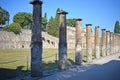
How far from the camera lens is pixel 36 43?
510 inches

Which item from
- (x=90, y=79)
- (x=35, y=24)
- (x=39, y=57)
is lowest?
(x=90, y=79)

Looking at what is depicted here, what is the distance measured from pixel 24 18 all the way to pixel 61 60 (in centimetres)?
7292

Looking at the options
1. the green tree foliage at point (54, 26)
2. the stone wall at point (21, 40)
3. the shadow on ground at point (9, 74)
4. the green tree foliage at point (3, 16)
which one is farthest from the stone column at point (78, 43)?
the green tree foliage at point (54, 26)

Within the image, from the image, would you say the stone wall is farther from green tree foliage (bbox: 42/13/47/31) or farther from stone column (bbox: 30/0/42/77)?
stone column (bbox: 30/0/42/77)

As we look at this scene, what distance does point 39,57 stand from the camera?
12.9 meters

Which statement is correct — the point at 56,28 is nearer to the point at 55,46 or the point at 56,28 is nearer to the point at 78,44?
the point at 55,46

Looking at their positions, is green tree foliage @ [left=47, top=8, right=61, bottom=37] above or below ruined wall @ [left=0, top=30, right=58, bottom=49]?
above

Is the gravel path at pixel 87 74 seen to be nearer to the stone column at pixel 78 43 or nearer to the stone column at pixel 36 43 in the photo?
the stone column at pixel 36 43

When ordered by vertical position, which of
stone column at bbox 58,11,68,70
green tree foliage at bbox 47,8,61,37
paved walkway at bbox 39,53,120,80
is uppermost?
green tree foliage at bbox 47,8,61,37

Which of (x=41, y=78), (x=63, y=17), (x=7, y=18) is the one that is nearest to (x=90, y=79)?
(x=41, y=78)

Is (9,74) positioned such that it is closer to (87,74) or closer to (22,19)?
(87,74)

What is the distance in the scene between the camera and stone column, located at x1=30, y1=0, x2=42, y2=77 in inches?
502

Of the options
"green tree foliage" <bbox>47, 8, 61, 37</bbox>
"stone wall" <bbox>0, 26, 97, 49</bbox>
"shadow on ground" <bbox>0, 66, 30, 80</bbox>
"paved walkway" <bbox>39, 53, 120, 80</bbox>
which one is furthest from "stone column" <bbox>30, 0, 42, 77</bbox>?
"green tree foliage" <bbox>47, 8, 61, 37</bbox>

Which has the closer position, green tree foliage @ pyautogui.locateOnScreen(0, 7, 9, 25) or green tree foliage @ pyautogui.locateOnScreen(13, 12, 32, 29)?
green tree foliage @ pyautogui.locateOnScreen(0, 7, 9, 25)
